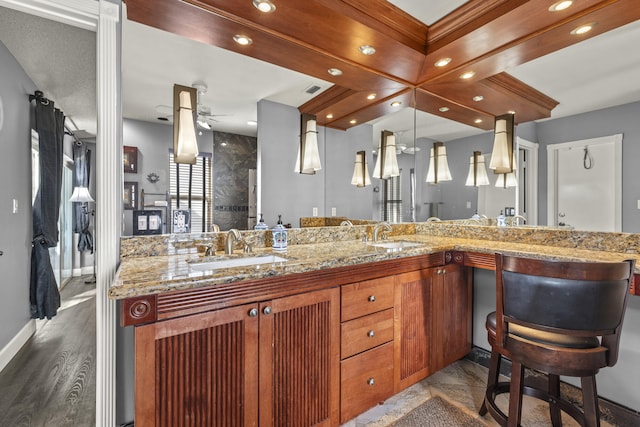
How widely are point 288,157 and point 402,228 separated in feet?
4.22

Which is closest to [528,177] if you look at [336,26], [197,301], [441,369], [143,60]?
[441,369]

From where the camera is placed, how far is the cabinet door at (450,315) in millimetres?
1974

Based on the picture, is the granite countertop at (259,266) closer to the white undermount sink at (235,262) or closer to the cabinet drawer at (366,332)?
the white undermount sink at (235,262)

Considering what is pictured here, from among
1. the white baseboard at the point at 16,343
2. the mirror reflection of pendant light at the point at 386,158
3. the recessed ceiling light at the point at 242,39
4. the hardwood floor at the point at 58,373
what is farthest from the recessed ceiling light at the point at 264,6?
the white baseboard at the point at 16,343

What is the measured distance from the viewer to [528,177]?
2.21m

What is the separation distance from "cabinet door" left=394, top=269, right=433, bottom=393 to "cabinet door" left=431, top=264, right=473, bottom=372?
0.08 meters

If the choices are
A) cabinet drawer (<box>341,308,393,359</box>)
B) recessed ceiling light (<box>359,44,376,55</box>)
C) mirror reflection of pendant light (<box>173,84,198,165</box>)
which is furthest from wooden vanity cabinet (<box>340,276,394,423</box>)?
recessed ceiling light (<box>359,44,376,55</box>)

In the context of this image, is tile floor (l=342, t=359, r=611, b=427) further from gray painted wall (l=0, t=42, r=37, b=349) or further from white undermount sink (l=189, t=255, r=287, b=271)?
gray painted wall (l=0, t=42, r=37, b=349)

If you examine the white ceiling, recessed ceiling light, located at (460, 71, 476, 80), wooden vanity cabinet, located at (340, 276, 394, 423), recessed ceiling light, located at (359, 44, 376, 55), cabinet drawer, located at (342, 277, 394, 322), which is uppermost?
recessed ceiling light, located at (359, 44, 376, 55)

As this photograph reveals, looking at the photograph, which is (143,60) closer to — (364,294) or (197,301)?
(197,301)

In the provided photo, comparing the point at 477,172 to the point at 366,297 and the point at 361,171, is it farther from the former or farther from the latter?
the point at 366,297

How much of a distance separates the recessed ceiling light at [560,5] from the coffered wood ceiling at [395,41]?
27mm

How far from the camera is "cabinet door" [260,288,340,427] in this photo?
1276mm

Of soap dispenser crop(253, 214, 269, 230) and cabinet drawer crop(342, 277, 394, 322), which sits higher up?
soap dispenser crop(253, 214, 269, 230)
